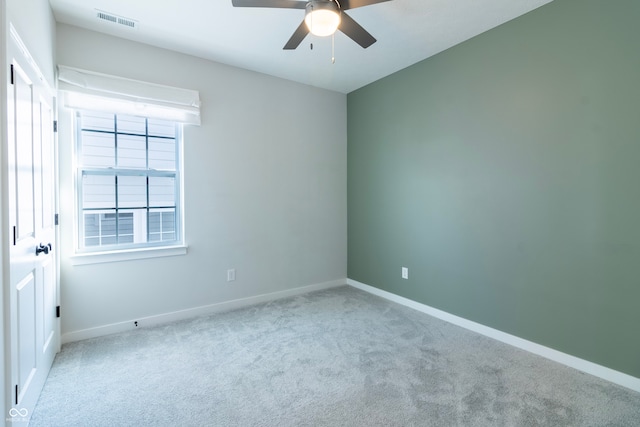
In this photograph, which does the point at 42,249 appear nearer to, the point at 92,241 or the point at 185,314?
the point at 92,241

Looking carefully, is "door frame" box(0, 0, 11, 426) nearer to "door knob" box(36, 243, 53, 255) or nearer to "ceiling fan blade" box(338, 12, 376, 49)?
"door knob" box(36, 243, 53, 255)

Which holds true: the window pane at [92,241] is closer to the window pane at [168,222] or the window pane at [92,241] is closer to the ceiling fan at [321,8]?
the window pane at [168,222]

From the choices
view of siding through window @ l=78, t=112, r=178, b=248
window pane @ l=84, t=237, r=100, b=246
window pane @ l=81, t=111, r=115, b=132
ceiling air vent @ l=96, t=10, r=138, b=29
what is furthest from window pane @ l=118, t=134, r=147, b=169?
ceiling air vent @ l=96, t=10, r=138, b=29

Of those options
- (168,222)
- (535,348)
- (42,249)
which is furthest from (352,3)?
(535,348)

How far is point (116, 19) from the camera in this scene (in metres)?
2.51

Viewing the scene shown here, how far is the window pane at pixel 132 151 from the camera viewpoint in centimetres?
290

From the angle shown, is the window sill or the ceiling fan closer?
the ceiling fan

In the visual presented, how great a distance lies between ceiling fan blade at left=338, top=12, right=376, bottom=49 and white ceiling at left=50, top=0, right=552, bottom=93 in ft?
1.52

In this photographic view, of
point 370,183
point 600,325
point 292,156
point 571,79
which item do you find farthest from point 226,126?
point 600,325

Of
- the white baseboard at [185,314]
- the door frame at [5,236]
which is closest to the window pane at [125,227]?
the white baseboard at [185,314]

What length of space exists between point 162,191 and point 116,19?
151 centimetres

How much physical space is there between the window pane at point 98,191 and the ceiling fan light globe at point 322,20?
2329mm

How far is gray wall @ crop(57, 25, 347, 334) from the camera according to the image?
2705mm

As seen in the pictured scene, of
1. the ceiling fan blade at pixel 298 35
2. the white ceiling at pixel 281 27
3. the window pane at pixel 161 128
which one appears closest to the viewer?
the ceiling fan blade at pixel 298 35
